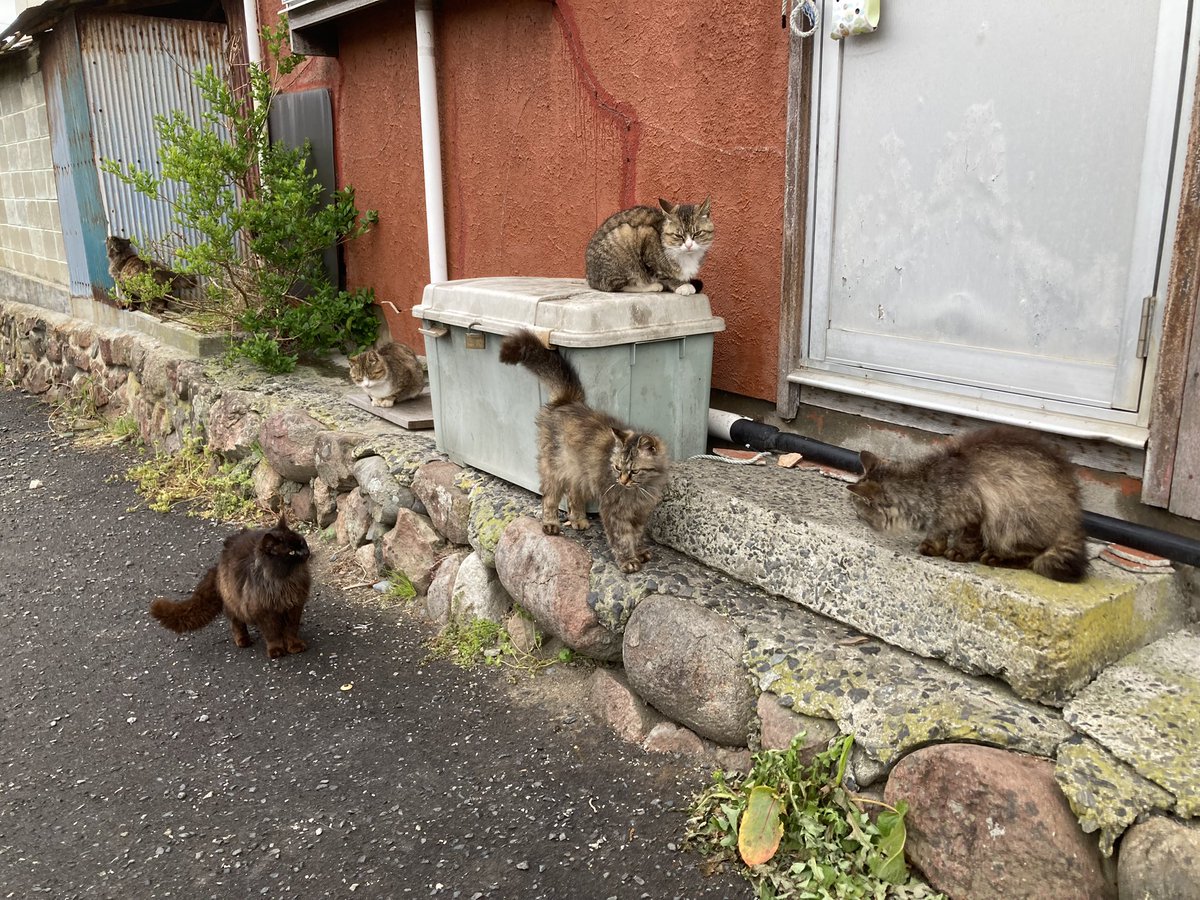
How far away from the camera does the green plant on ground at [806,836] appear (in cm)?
272

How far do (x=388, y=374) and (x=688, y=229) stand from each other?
290 centimetres

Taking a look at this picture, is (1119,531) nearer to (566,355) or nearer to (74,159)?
(566,355)

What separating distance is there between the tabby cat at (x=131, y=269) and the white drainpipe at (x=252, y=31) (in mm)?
2183

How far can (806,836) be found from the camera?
2.86 metres

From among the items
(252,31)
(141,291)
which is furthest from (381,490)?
(252,31)

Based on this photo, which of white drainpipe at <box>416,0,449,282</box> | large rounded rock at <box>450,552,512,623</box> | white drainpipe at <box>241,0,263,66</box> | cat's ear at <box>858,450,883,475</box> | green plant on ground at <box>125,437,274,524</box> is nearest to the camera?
cat's ear at <box>858,450,883,475</box>

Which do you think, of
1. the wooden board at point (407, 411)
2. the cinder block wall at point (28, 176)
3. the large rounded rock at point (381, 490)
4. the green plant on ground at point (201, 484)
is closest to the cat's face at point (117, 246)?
the cinder block wall at point (28, 176)

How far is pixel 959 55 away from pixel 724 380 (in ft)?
6.01

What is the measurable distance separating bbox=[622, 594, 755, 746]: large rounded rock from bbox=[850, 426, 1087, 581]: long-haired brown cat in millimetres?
723

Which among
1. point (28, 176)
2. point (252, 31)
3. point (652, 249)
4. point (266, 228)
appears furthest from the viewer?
point (28, 176)

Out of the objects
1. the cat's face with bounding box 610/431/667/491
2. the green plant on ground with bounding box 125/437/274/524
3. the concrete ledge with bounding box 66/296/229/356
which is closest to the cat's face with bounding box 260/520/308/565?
the cat's face with bounding box 610/431/667/491

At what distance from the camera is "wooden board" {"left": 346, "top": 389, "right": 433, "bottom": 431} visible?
19.8 ft

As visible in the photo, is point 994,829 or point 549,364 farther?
point 549,364

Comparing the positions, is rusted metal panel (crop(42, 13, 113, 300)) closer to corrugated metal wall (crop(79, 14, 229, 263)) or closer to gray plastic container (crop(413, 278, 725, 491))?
corrugated metal wall (crop(79, 14, 229, 263))
